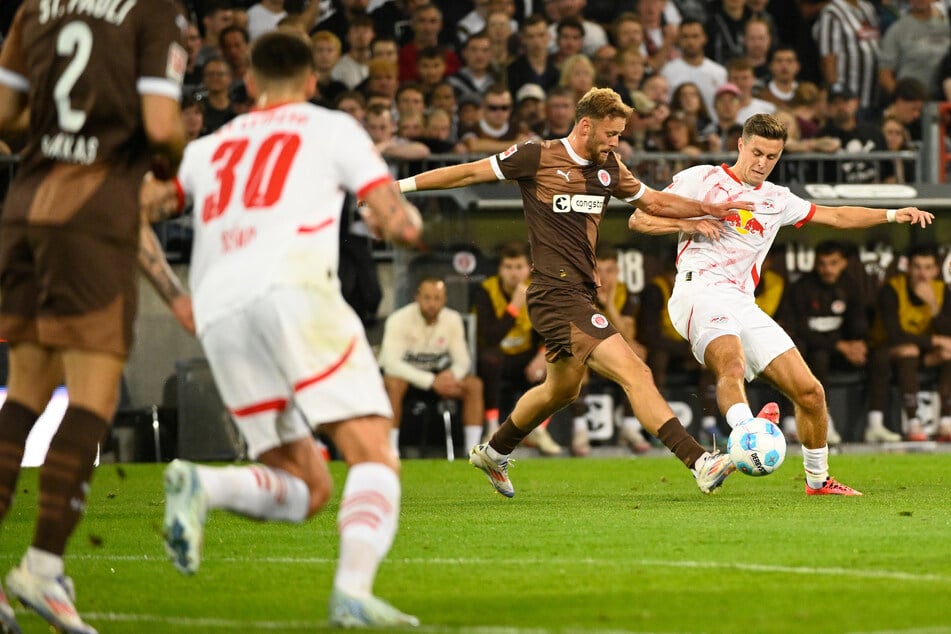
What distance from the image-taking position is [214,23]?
1789 centimetres

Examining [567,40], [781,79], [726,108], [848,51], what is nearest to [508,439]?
[726,108]

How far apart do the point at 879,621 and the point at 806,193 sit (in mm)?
11740

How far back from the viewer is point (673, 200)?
34.1 feet

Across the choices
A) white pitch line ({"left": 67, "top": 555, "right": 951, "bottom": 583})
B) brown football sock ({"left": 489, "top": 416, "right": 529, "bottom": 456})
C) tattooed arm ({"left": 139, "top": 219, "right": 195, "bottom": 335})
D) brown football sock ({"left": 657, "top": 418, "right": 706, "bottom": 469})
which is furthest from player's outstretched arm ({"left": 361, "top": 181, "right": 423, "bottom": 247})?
brown football sock ({"left": 489, "top": 416, "right": 529, "bottom": 456})

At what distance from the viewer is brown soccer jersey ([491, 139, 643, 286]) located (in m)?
10.6

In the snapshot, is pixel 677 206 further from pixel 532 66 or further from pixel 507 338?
pixel 532 66

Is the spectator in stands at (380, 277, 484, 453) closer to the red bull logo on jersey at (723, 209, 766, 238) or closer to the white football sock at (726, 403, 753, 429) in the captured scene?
the red bull logo on jersey at (723, 209, 766, 238)

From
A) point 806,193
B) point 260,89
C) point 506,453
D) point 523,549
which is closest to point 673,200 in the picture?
point 506,453

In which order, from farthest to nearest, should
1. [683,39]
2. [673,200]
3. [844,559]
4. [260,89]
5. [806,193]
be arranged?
[683,39] < [806,193] < [673,200] < [844,559] < [260,89]

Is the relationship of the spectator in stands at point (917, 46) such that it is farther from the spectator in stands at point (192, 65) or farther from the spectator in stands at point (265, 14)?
the spectator in stands at point (192, 65)

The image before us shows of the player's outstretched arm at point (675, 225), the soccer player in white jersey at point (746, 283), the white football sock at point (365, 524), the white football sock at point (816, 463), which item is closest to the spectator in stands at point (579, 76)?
the soccer player in white jersey at point (746, 283)

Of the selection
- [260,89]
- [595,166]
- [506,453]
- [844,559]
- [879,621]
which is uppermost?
[260,89]

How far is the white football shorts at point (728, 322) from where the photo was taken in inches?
420

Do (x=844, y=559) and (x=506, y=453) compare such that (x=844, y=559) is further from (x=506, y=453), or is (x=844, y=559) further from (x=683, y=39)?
(x=683, y=39)
